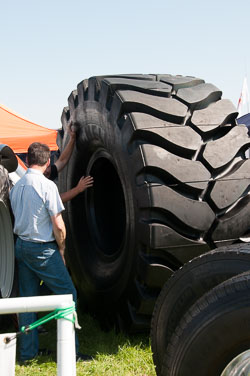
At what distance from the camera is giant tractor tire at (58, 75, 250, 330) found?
3385mm

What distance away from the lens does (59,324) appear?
1789 mm

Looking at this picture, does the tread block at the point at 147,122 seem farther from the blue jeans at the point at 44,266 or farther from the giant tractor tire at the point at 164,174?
the blue jeans at the point at 44,266

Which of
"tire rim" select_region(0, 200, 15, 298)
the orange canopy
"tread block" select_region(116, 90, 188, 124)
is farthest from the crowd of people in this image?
the orange canopy

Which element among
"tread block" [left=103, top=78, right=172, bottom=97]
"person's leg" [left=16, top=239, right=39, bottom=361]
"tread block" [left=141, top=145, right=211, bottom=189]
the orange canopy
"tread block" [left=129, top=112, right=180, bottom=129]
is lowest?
the orange canopy

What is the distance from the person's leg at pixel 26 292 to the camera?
3816mm

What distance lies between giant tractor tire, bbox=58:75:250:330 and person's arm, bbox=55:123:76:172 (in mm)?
433

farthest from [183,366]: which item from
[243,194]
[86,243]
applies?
[86,243]

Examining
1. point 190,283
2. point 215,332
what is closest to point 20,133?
point 190,283

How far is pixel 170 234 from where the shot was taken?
337 cm

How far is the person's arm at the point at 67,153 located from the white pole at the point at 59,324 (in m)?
2.96

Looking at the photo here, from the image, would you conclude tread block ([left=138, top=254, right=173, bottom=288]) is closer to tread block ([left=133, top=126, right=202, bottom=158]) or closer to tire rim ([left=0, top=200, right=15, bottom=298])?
tread block ([left=133, top=126, right=202, bottom=158])

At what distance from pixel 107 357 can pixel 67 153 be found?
1808 mm

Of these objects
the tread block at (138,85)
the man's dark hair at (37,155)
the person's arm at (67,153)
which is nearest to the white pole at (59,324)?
the tread block at (138,85)

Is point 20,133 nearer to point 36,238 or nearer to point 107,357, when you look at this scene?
point 36,238
